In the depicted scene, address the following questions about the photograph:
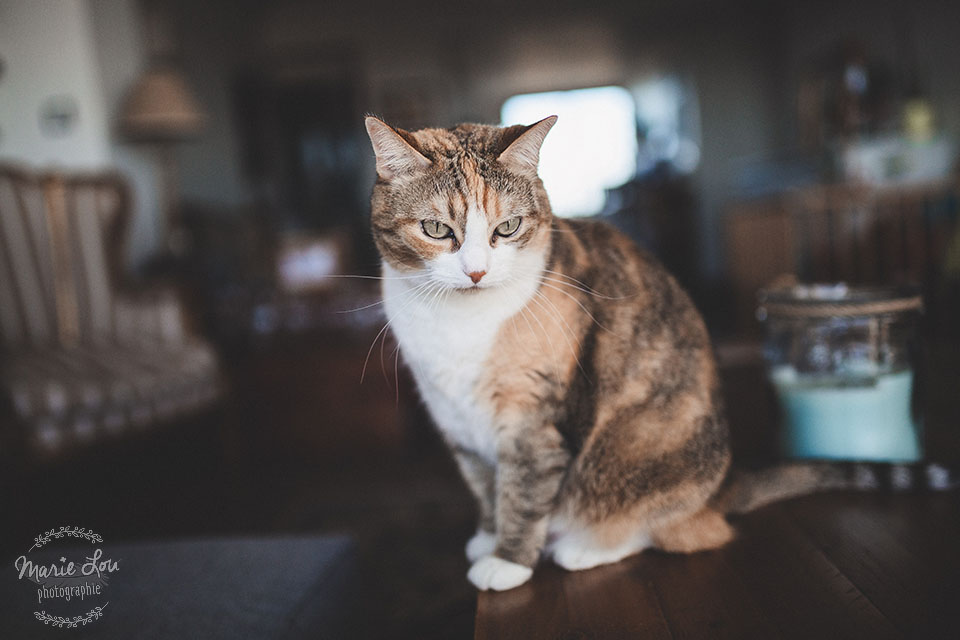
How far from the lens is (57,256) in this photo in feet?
7.66

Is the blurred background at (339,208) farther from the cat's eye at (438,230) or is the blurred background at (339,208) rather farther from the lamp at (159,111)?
the cat's eye at (438,230)

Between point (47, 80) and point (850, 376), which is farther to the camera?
point (47, 80)

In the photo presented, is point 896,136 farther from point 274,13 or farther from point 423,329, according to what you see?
point 274,13

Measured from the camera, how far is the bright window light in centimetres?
597

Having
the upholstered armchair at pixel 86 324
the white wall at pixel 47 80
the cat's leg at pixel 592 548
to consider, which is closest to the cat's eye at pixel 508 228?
the cat's leg at pixel 592 548

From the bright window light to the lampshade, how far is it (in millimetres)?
3453

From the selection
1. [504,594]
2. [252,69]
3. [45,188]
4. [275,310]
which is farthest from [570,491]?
[252,69]

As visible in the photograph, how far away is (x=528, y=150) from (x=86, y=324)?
2.21 meters

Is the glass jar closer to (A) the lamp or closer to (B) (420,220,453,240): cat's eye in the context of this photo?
(B) (420,220,453,240): cat's eye

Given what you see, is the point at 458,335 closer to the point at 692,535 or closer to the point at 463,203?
the point at 463,203

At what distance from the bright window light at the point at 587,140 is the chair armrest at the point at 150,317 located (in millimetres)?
4210

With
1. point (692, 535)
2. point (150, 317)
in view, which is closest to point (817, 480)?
point (692, 535)

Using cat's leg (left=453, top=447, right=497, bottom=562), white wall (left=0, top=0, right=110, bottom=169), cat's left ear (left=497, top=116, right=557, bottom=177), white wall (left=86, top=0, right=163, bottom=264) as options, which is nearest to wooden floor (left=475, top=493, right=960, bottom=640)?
cat's leg (left=453, top=447, right=497, bottom=562)

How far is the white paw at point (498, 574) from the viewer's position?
0.77 metres
